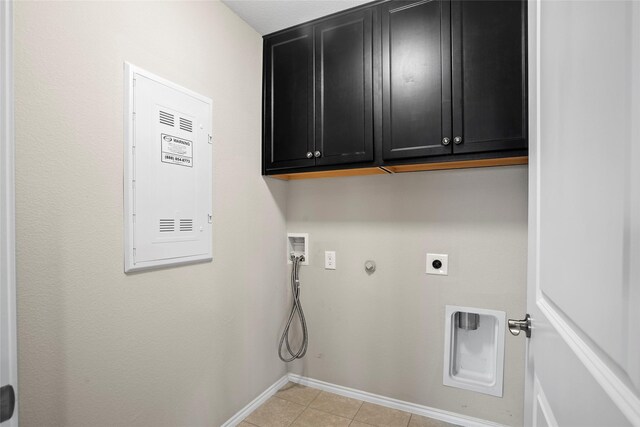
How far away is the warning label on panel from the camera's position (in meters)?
1.46

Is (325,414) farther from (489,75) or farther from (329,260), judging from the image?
(489,75)

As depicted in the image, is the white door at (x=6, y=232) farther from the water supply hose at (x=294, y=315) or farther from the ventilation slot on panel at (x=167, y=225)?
the water supply hose at (x=294, y=315)

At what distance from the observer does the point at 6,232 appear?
26.1 inches

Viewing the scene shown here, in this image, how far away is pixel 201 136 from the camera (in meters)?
1.65

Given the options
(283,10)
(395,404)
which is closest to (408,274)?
(395,404)

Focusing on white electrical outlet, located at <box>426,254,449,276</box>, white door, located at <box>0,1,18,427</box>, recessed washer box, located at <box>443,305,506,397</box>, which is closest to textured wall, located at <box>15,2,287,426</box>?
white door, located at <box>0,1,18,427</box>

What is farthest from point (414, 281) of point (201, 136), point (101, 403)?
point (101, 403)

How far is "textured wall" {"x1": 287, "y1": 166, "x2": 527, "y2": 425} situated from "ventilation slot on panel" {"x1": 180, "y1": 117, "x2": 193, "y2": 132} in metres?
0.94

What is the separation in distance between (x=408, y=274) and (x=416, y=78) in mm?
1165

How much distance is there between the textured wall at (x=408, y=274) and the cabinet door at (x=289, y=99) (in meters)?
0.35

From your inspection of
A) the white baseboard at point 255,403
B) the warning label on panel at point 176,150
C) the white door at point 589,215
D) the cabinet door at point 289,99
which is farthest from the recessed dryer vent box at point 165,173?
the white door at point 589,215

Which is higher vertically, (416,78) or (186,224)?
(416,78)

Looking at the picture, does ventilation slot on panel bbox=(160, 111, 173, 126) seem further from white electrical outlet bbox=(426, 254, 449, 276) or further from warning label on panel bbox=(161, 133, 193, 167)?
white electrical outlet bbox=(426, 254, 449, 276)

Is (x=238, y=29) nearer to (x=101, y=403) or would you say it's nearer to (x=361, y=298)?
(x=361, y=298)
